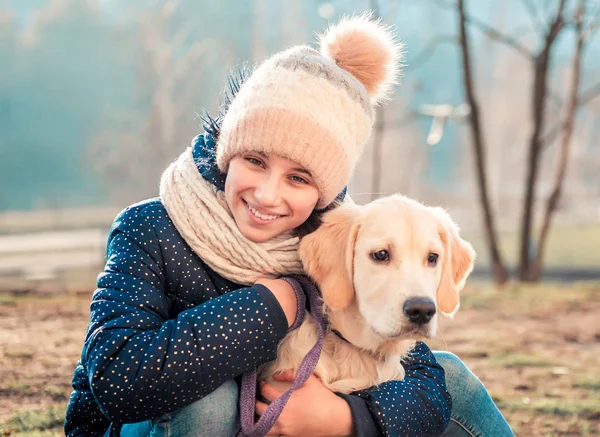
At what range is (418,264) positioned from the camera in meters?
2.01

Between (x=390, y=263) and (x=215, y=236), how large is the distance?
0.55 m

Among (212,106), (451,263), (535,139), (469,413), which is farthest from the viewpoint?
(212,106)

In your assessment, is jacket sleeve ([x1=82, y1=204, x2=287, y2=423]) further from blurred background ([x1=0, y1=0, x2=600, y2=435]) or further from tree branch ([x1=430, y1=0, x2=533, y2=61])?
tree branch ([x1=430, y1=0, x2=533, y2=61])

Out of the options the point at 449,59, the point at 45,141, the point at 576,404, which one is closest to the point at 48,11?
the point at 45,141

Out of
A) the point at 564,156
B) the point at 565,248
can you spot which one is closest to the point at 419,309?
the point at 564,156

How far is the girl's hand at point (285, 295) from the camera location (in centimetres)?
196

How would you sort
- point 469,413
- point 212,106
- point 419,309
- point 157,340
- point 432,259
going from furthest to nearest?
point 212,106, point 469,413, point 432,259, point 419,309, point 157,340

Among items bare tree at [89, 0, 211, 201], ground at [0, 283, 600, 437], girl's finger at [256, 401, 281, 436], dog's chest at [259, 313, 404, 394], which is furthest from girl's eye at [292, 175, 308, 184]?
bare tree at [89, 0, 211, 201]

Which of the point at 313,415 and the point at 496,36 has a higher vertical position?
the point at 496,36

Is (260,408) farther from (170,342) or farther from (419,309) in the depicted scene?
(419,309)

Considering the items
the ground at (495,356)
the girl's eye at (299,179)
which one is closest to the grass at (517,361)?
the ground at (495,356)

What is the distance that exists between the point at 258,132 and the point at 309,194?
0.26m

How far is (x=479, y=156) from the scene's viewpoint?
29.6 feet

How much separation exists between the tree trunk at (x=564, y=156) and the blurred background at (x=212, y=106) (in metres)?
0.03
